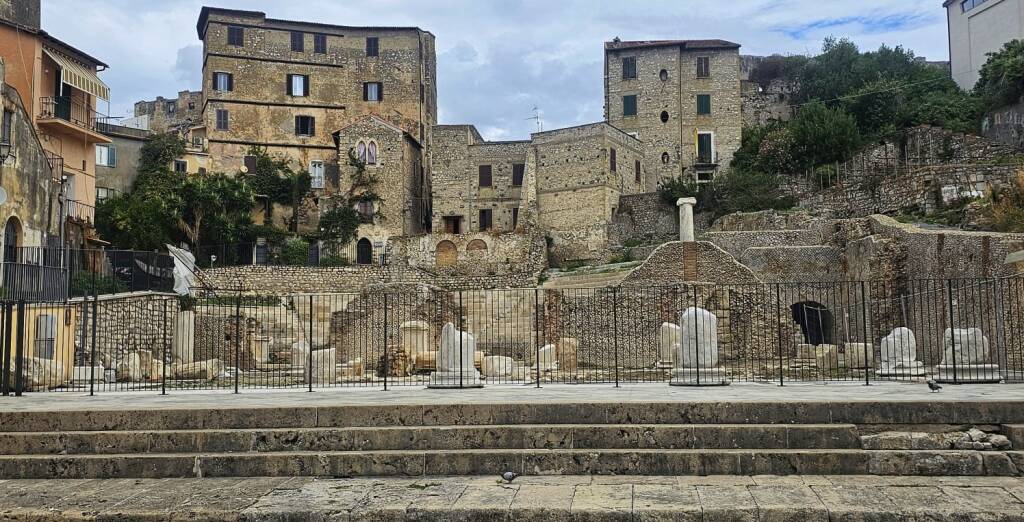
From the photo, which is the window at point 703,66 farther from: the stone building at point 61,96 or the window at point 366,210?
the stone building at point 61,96

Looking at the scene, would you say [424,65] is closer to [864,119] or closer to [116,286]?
[864,119]

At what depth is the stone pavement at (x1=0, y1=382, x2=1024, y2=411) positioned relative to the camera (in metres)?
11.8

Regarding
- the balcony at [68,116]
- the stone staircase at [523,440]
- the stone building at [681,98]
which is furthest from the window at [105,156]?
the stone staircase at [523,440]

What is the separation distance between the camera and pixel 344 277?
1711 inches

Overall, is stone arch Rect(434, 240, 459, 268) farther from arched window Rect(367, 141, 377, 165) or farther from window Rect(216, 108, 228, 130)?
window Rect(216, 108, 228, 130)

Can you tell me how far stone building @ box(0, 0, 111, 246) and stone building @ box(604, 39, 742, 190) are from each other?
3075 centimetres

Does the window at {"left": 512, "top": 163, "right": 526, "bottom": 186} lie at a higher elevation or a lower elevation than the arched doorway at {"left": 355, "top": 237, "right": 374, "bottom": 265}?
higher

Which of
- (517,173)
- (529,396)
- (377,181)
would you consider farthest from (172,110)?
(529,396)

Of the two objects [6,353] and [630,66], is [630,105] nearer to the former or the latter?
[630,66]

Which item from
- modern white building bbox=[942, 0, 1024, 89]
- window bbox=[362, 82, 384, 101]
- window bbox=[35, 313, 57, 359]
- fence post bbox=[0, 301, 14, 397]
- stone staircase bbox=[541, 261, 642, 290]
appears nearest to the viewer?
fence post bbox=[0, 301, 14, 397]

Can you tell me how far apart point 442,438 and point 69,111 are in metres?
31.8

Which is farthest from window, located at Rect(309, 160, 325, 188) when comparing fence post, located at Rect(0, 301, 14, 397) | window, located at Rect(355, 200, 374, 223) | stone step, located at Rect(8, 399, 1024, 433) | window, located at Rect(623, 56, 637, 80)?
stone step, located at Rect(8, 399, 1024, 433)

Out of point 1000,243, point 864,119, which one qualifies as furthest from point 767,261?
point 864,119

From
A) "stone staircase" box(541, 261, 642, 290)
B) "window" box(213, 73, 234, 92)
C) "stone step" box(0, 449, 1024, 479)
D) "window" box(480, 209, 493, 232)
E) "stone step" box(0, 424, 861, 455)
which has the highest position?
"window" box(213, 73, 234, 92)
